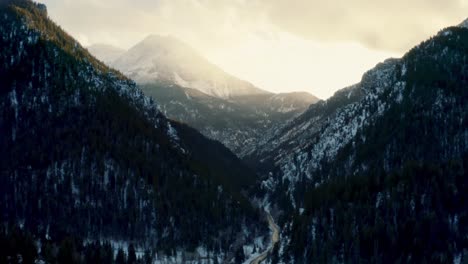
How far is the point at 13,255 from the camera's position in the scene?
127312 millimetres

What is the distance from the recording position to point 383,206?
184m

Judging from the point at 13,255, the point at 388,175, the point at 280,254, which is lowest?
the point at 280,254

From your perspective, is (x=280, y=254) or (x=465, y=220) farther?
(x=280, y=254)

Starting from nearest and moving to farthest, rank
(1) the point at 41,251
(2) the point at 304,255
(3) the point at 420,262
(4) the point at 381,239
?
(1) the point at 41,251 → (3) the point at 420,262 → (4) the point at 381,239 → (2) the point at 304,255

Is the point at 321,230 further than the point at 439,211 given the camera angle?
Yes

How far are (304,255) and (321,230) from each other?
457 inches

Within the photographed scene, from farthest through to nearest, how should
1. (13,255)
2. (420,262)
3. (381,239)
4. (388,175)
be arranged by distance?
1. (388,175)
2. (381,239)
3. (420,262)
4. (13,255)

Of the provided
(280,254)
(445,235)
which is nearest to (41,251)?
(280,254)

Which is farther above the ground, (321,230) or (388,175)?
(388,175)

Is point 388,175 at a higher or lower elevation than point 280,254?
higher

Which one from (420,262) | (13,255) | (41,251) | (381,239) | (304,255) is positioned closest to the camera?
(13,255)

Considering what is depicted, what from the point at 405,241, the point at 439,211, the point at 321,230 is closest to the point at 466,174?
the point at 439,211

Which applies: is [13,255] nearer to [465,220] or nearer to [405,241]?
[405,241]

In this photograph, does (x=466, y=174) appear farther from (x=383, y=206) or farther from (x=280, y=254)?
(x=280, y=254)
